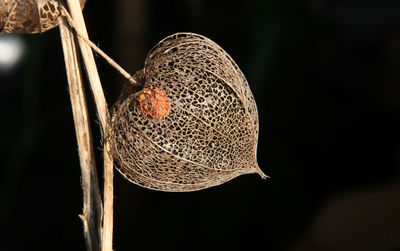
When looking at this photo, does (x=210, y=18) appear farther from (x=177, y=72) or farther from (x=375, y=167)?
(x=177, y=72)

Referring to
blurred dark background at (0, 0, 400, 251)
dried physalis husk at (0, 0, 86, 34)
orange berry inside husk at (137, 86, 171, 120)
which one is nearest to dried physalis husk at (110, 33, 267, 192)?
orange berry inside husk at (137, 86, 171, 120)

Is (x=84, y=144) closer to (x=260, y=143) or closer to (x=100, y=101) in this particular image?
(x=100, y=101)

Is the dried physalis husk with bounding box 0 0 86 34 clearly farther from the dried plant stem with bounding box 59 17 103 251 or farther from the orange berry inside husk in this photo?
the orange berry inside husk

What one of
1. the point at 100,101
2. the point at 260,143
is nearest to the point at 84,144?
the point at 100,101

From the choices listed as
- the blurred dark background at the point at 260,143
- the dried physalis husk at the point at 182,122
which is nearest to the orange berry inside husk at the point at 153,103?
the dried physalis husk at the point at 182,122

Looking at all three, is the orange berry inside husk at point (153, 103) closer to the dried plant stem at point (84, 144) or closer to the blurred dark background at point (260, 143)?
the dried plant stem at point (84, 144)

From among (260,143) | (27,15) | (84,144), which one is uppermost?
(27,15)
